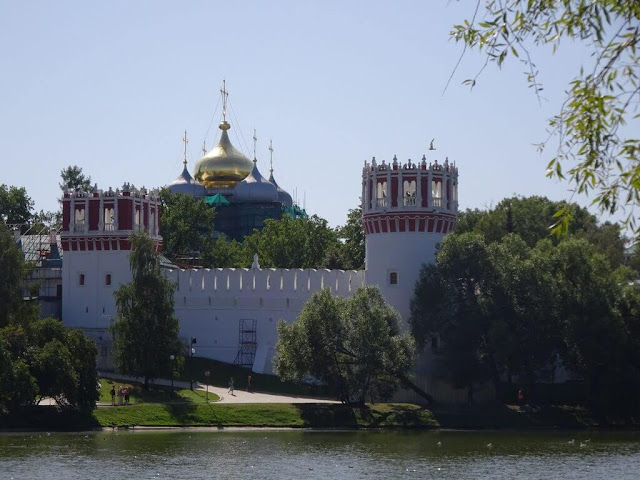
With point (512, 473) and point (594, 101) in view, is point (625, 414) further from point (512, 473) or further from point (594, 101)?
point (594, 101)

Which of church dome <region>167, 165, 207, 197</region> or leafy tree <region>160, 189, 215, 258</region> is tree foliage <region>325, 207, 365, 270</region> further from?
church dome <region>167, 165, 207, 197</region>

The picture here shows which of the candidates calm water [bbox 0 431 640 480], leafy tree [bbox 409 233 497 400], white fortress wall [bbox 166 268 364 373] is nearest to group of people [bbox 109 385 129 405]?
calm water [bbox 0 431 640 480]

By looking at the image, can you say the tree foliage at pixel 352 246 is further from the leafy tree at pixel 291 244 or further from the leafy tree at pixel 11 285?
the leafy tree at pixel 11 285

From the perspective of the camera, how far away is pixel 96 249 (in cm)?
6919

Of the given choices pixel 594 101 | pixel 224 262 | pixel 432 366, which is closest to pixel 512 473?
pixel 432 366

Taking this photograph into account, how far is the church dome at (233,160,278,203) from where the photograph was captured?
112750mm

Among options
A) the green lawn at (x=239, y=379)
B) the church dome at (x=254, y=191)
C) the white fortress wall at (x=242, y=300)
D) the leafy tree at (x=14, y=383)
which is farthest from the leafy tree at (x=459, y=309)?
the church dome at (x=254, y=191)

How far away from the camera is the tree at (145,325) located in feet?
193

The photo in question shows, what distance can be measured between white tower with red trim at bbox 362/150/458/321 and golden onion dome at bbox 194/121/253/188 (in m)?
48.9

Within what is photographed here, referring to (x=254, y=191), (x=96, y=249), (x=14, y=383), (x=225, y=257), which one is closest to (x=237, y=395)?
(x=14, y=383)

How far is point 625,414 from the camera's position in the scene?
57.0 m

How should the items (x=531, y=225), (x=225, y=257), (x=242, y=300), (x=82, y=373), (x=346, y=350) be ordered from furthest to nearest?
(x=225, y=257)
(x=531, y=225)
(x=242, y=300)
(x=346, y=350)
(x=82, y=373)

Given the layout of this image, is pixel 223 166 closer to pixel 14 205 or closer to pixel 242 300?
pixel 14 205

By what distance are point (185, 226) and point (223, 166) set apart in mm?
16701
